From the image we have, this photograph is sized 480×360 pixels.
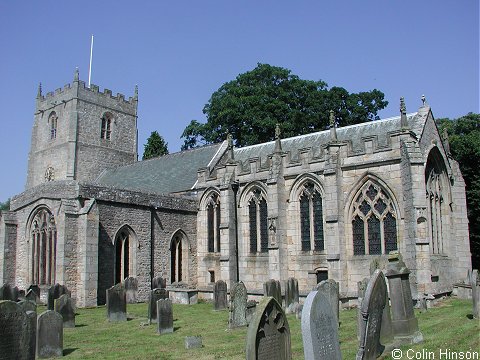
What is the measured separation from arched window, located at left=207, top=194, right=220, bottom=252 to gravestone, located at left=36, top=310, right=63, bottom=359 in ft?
49.2

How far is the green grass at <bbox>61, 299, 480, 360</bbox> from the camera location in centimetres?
1075

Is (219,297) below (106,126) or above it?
below

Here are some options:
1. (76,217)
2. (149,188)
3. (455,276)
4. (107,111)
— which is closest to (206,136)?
(107,111)

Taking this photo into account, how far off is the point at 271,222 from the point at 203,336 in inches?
395

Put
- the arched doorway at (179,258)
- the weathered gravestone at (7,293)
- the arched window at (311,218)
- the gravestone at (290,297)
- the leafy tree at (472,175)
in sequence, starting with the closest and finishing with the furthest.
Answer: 1. the gravestone at (290,297)
2. the weathered gravestone at (7,293)
3. the arched window at (311,218)
4. the arched doorway at (179,258)
5. the leafy tree at (472,175)

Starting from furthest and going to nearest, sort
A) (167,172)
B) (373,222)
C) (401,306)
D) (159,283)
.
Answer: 1. (167,172)
2. (159,283)
3. (373,222)
4. (401,306)

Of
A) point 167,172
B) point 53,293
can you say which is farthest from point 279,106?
point 53,293

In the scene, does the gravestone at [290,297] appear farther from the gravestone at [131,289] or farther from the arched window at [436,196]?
the gravestone at [131,289]

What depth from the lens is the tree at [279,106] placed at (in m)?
39.7

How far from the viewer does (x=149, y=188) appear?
101 feet

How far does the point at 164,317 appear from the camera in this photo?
1390cm

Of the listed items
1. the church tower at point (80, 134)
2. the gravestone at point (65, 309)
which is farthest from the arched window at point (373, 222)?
the church tower at point (80, 134)

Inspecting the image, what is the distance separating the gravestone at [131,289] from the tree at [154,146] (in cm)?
2688

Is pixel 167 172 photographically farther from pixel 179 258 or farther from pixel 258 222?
pixel 258 222
